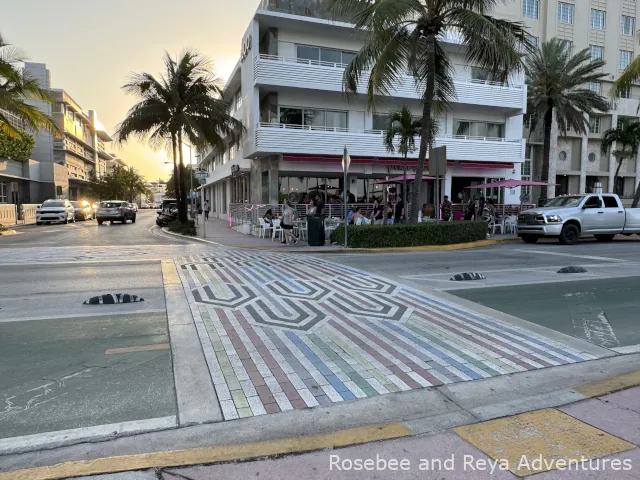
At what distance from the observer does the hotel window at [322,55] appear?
2397cm

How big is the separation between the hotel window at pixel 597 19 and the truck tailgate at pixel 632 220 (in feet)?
92.5

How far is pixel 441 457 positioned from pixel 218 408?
1734mm

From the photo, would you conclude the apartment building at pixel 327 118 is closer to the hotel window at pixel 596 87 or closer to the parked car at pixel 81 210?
the hotel window at pixel 596 87

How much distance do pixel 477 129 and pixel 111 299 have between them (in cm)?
2607

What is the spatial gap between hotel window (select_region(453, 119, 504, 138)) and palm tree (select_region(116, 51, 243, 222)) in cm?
1397

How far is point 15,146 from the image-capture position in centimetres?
3456

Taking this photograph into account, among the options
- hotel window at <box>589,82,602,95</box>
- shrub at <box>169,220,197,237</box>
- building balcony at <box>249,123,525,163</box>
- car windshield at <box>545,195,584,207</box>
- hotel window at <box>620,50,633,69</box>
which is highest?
hotel window at <box>620,50,633,69</box>

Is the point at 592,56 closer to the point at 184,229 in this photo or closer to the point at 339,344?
the point at 184,229

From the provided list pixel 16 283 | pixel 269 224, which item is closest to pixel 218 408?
pixel 16 283

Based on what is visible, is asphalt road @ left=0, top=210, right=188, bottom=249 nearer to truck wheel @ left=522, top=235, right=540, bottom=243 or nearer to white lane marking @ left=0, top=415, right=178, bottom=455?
truck wheel @ left=522, top=235, right=540, bottom=243

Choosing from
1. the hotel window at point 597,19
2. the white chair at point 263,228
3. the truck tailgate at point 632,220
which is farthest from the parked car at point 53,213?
the hotel window at point 597,19

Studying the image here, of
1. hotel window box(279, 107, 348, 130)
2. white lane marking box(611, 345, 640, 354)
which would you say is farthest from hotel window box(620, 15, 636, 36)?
white lane marking box(611, 345, 640, 354)

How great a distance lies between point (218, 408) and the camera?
3570 millimetres

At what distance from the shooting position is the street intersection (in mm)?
3469
